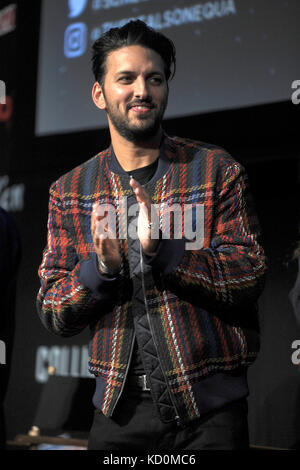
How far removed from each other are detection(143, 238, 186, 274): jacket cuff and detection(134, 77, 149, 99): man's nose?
0.48 metres

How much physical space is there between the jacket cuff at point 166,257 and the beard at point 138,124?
41 centimetres

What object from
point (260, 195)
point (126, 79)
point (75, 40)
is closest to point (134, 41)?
point (126, 79)

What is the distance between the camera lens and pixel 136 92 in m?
1.65

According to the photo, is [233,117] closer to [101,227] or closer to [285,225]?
[285,225]

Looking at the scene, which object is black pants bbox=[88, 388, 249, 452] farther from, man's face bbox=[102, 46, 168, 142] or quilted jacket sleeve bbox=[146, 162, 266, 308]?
man's face bbox=[102, 46, 168, 142]

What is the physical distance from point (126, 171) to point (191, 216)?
272 mm

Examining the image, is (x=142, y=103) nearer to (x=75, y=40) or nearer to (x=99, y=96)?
(x=99, y=96)

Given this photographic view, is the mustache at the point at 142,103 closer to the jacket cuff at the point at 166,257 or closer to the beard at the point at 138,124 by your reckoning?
the beard at the point at 138,124

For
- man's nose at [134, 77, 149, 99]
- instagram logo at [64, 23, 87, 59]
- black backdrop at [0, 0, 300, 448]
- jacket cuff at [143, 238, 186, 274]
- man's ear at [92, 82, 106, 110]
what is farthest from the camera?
instagram logo at [64, 23, 87, 59]

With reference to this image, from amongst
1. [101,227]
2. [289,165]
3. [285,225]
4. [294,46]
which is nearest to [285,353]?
[285,225]

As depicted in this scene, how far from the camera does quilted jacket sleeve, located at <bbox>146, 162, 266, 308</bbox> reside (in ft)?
4.69

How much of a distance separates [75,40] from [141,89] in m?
2.10

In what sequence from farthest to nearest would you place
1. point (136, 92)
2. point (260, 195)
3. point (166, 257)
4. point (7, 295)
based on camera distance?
point (260, 195)
point (7, 295)
point (136, 92)
point (166, 257)

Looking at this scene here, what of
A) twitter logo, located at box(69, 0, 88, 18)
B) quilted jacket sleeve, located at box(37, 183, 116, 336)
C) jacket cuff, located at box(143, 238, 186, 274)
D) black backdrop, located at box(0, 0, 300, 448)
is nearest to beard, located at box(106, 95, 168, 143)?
quilted jacket sleeve, located at box(37, 183, 116, 336)
